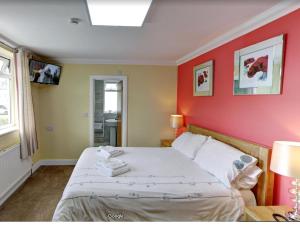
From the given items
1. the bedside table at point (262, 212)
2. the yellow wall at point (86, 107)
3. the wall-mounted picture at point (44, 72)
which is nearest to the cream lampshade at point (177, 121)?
the yellow wall at point (86, 107)

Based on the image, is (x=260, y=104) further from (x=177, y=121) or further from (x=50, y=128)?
(x=50, y=128)

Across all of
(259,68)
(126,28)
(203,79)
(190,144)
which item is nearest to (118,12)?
(126,28)

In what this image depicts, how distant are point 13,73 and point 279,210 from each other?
3976 millimetres

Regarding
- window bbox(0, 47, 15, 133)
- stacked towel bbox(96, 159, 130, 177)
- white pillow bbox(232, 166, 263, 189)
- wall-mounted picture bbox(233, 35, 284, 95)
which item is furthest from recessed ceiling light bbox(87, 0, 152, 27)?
window bbox(0, 47, 15, 133)

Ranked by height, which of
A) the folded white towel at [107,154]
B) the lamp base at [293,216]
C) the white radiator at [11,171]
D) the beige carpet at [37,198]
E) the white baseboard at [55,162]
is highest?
the folded white towel at [107,154]

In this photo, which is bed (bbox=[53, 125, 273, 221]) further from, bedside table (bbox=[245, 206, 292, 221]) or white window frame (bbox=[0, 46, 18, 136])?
white window frame (bbox=[0, 46, 18, 136])

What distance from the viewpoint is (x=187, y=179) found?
7.68 ft

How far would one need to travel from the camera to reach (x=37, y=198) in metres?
3.26

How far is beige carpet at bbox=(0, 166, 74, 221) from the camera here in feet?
9.12

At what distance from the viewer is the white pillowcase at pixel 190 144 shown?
3.15 m

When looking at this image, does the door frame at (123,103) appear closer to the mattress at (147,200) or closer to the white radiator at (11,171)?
the white radiator at (11,171)

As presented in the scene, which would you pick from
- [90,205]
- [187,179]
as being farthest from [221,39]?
[90,205]

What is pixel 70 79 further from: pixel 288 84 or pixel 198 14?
pixel 288 84

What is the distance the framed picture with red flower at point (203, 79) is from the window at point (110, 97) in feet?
9.41
